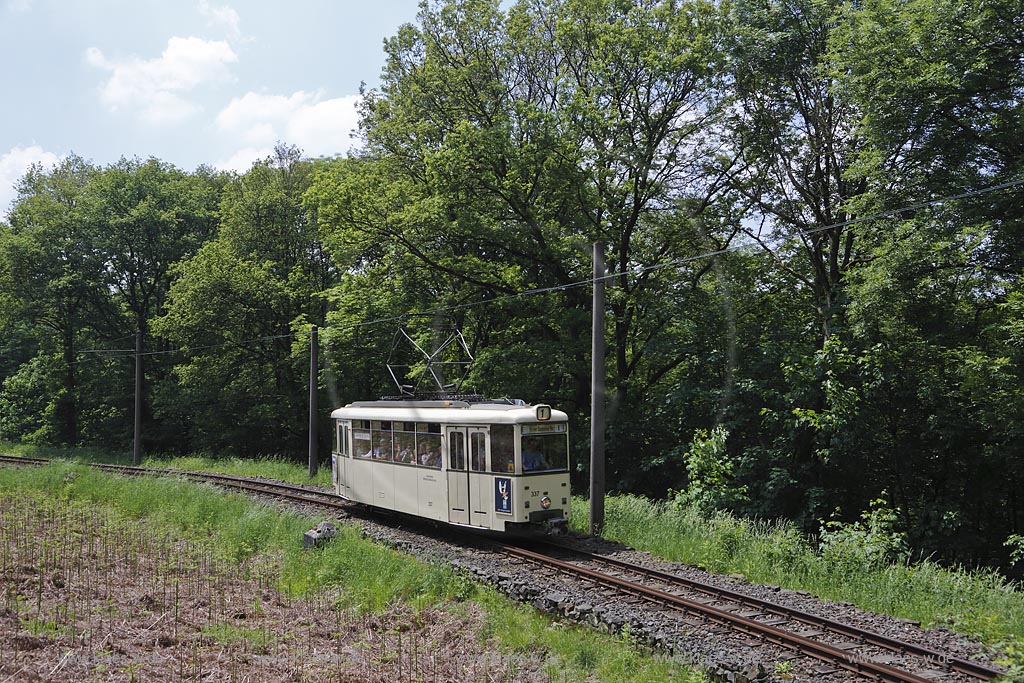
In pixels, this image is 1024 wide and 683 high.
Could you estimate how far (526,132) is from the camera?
2505cm

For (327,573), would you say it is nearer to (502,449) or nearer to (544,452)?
(502,449)

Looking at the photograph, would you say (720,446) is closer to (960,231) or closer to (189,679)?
(960,231)

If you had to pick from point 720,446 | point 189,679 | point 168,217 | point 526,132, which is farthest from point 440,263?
point 168,217

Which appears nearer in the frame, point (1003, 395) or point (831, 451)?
point (1003, 395)

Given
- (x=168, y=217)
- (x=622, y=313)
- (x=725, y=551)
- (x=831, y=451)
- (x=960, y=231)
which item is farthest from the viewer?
(x=168, y=217)

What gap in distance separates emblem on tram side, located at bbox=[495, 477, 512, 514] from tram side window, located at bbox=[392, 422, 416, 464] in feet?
8.76

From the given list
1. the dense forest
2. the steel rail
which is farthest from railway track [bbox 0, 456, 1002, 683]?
the dense forest

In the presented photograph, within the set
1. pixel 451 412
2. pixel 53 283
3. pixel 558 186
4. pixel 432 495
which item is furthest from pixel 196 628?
pixel 53 283

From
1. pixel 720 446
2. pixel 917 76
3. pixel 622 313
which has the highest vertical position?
pixel 917 76

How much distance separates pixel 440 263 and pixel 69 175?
1378 inches

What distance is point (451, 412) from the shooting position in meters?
15.1

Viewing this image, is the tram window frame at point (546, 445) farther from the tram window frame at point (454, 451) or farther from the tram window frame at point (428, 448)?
the tram window frame at point (428, 448)

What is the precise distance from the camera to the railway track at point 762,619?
8.16 m

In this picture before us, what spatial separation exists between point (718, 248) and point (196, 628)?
19.6 metres
